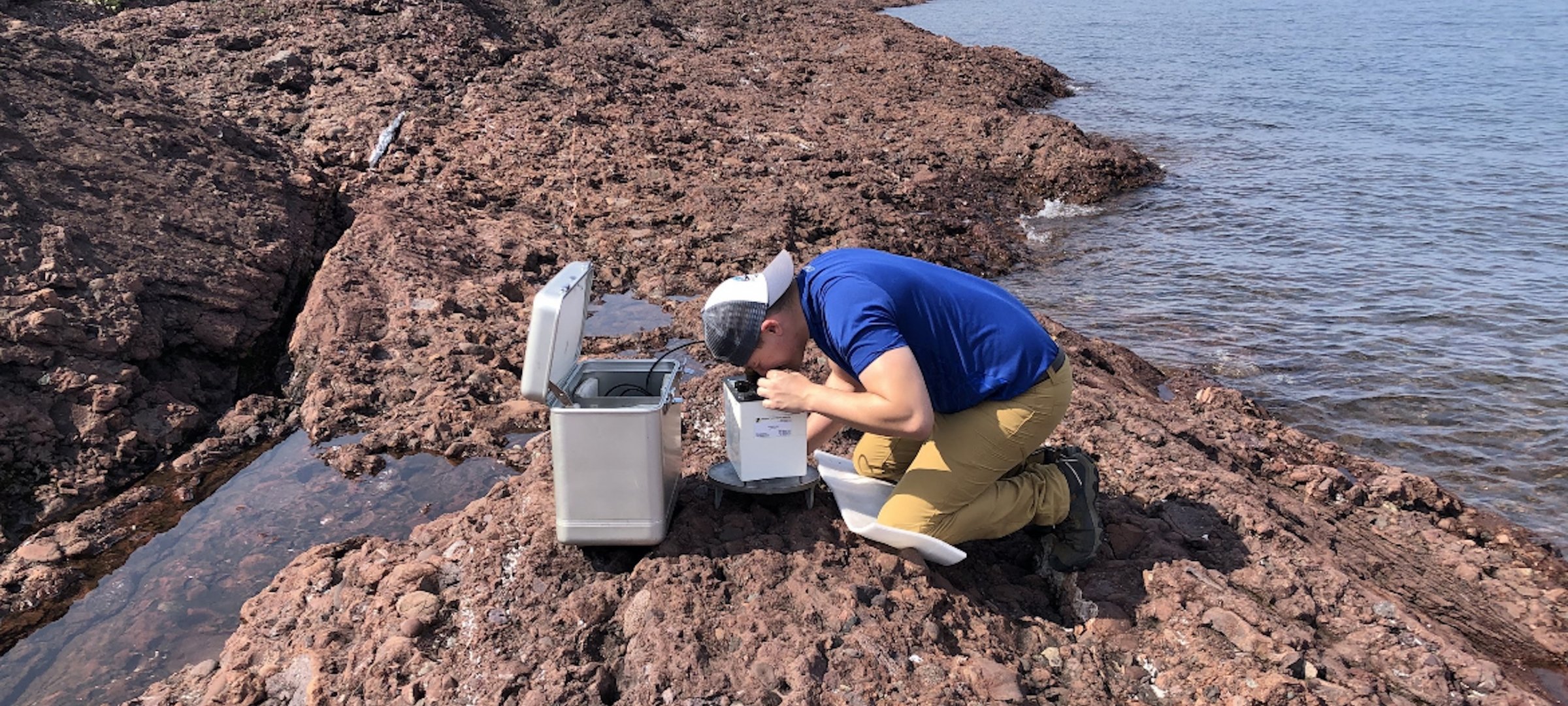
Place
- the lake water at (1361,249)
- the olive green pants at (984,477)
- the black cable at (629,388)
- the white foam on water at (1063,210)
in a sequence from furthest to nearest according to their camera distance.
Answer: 1. the white foam on water at (1063,210)
2. the lake water at (1361,249)
3. the black cable at (629,388)
4. the olive green pants at (984,477)

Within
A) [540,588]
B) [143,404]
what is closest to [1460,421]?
[540,588]

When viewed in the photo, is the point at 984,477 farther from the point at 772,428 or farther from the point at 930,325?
the point at 772,428

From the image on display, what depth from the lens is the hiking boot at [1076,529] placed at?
3.12m

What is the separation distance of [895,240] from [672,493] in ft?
14.7

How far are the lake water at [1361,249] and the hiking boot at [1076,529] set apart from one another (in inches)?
100

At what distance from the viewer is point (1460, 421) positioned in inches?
209

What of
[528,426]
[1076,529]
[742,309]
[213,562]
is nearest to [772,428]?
[742,309]

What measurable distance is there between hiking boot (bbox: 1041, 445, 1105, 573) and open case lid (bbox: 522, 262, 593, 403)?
5.46ft

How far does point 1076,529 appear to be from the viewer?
10.3 feet

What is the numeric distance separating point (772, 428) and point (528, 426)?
1785mm

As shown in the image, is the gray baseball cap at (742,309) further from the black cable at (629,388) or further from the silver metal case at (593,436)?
the black cable at (629,388)

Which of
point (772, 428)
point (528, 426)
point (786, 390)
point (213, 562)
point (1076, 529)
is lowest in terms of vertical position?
point (213, 562)

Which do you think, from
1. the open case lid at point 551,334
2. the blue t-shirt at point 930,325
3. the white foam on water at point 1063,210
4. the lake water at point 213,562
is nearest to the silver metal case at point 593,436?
the open case lid at point 551,334

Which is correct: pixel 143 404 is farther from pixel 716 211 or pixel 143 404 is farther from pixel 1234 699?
pixel 1234 699
